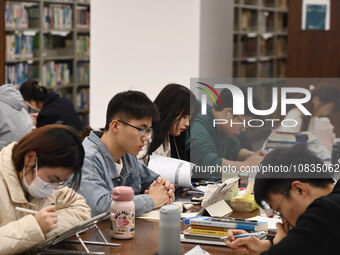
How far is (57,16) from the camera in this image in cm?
772

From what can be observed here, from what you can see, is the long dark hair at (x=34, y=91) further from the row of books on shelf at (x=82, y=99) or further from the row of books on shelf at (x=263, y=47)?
the row of books on shelf at (x=263, y=47)

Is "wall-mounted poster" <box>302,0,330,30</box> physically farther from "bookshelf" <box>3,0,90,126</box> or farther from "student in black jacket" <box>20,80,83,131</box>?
"bookshelf" <box>3,0,90,126</box>

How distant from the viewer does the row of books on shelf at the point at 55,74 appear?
7652 mm

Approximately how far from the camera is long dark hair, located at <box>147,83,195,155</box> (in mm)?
3531

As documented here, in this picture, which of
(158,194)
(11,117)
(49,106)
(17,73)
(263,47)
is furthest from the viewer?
(263,47)

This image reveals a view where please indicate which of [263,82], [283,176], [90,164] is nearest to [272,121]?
[90,164]

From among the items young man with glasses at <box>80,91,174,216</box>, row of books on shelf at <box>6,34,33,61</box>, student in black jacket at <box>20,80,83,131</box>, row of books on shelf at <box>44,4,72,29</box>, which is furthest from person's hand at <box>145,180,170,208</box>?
row of books on shelf at <box>44,4,72,29</box>

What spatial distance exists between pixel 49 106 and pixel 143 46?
1310 millimetres

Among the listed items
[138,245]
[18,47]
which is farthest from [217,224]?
[18,47]

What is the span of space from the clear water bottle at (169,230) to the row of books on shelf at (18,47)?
18.1 ft

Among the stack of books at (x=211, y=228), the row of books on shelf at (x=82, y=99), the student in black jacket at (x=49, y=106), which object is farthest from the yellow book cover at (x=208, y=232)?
the row of books on shelf at (x=82, y=99)

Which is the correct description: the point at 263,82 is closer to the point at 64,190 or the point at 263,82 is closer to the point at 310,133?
the point at 310,133

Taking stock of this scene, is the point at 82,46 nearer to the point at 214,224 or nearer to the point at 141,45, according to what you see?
the point at 141,45

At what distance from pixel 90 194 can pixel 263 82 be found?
6290mm
